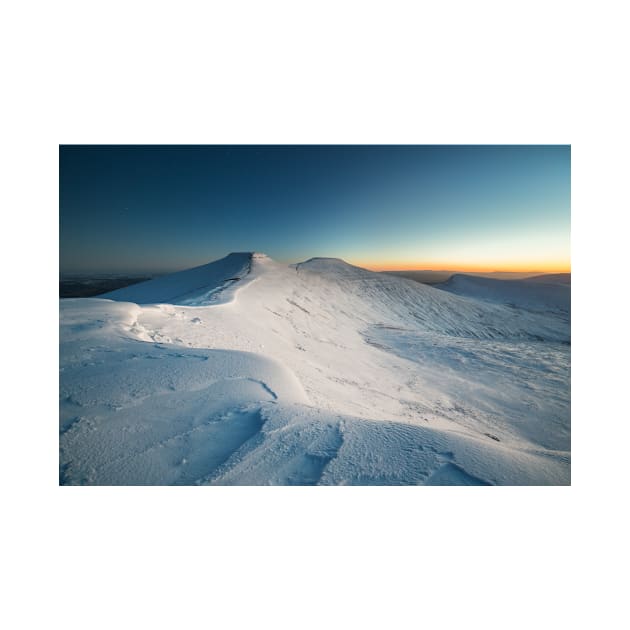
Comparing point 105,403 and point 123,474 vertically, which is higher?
point 105,403

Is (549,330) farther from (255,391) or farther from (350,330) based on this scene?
(255,391)

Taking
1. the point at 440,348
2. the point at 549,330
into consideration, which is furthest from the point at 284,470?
the point at 549,330

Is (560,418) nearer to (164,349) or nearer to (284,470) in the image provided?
(284,470)

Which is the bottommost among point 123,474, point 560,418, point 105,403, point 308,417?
point 560,418

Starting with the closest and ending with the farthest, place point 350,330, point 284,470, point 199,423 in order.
→ point 284,470, point 199,423, point 350,330

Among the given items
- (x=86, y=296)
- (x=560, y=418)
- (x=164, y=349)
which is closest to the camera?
(x=164, y=349)

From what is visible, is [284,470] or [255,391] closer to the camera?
[284,470]

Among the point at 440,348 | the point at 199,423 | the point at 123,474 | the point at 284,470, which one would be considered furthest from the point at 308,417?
the point at 440,348
